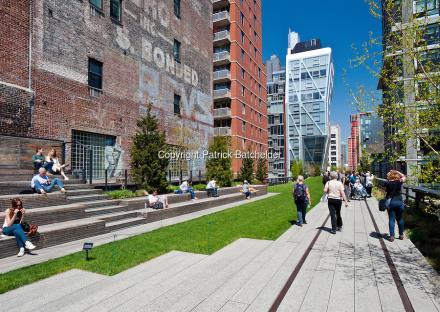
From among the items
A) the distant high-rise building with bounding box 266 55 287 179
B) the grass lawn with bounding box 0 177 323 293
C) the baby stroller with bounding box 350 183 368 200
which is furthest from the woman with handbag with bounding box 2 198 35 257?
the distant high-rise building with bounding box 266 55 287 179

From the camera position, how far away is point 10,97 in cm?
1266

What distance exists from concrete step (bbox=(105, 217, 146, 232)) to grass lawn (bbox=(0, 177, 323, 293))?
1.58 m

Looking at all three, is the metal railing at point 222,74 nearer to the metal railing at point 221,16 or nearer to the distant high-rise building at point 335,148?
the metal railing at point 221,16

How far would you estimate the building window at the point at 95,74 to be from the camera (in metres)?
16.8

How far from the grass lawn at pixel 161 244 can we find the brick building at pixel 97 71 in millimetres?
8391

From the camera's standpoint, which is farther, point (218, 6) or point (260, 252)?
point (218, 6)

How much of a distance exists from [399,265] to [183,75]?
74.7 feet

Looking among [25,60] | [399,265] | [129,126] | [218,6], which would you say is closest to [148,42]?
[129,126]

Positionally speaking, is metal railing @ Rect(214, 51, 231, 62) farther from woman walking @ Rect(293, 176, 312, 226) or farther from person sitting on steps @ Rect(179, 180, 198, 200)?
woman walking @ Rect(293, 176, 312, 226)

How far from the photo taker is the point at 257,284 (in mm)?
5211

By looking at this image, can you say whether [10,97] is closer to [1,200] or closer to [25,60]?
[25,60]

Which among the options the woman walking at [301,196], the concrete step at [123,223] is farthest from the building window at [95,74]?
the woman walking at [301,196]

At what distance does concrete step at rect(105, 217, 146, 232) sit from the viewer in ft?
33.6

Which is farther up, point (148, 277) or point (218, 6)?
point (218, 6)
